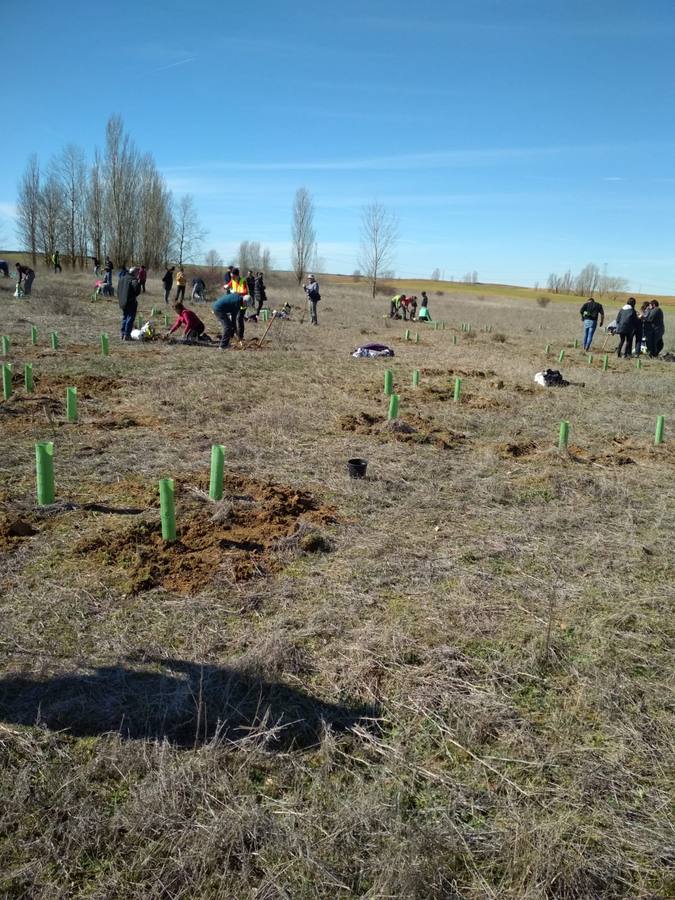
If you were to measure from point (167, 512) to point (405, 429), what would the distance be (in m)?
4.11

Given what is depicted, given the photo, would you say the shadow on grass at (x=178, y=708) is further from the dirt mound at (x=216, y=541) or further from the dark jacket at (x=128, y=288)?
the dark jacket at (x=128, y=288)

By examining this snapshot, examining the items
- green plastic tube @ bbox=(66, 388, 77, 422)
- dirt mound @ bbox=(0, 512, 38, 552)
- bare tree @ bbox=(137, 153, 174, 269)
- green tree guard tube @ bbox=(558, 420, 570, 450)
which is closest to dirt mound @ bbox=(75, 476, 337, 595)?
dirt mound @ bbox=(0, 512, 38, 552)

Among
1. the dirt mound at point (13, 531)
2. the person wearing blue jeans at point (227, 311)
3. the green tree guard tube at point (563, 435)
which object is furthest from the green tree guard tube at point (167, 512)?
the person wearing blue jeans at point (227, 311)

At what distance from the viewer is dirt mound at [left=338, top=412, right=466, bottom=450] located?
24.8ft

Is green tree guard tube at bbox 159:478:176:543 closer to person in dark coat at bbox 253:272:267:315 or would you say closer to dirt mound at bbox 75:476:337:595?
dirt mound at bbox 75:476:337:595

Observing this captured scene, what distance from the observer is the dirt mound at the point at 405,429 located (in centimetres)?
755

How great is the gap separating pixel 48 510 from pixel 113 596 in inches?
58.3

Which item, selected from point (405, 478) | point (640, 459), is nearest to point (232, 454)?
A: point (405, 478)

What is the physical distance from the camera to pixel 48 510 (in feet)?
15.8

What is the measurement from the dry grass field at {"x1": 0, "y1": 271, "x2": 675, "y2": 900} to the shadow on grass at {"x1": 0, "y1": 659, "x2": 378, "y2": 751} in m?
0.01

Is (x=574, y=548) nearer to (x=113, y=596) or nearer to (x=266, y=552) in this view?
(x=266, y=552)

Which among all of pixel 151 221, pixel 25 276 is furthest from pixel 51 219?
pixel 25 276

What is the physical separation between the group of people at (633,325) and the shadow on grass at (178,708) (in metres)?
15.7

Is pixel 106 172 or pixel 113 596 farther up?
pixel 106 172
